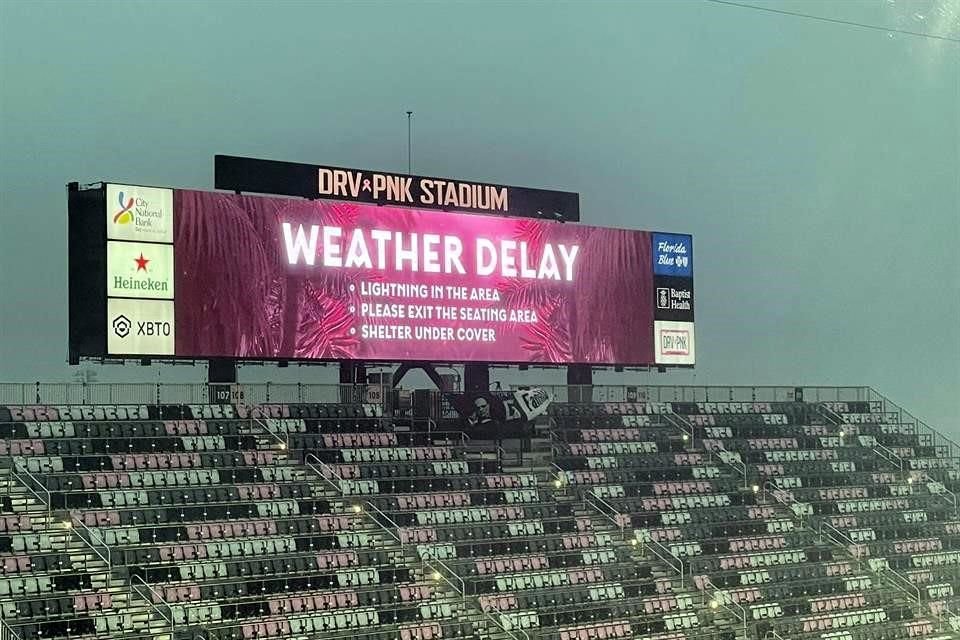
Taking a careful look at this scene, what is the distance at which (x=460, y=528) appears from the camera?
38844 mm

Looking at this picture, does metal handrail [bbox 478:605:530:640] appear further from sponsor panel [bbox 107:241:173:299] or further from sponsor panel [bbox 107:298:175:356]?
sponsor panel [bbox 107:241:173:299]

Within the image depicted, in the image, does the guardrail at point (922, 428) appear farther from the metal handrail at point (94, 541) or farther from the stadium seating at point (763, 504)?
the metal handrail at point (94, 541)

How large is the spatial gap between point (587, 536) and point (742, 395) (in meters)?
11.3

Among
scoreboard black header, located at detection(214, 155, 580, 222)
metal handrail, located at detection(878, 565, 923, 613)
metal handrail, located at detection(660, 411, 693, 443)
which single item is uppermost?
scoreboard black header, located at detection(214, 155, 580, 222)

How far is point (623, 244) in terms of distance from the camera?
45031mm

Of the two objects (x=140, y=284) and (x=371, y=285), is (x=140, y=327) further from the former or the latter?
(x=371, y=285)

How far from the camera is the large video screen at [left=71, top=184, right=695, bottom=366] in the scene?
36562 millimetres

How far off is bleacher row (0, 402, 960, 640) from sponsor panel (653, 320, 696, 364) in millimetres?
2133

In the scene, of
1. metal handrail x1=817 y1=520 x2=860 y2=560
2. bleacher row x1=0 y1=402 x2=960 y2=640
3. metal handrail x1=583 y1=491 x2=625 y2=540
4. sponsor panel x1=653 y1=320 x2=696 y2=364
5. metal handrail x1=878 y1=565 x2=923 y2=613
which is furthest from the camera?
metal handrail x1=817 y1=520 x2=860 y2=560

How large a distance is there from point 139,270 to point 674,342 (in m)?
15.9

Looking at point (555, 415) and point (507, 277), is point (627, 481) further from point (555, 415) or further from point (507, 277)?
point (507, 277)

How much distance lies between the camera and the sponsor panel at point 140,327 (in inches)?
1406

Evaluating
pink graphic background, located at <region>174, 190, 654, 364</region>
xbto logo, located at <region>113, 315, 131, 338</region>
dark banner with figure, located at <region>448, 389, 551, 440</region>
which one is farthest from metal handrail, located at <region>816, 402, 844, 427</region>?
xbto logo, located at <region>113, 315, 131, 338</region>

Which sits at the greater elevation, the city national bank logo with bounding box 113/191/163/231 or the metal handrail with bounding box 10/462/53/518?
the city national bank logo with bounding box 113/191/163/231
